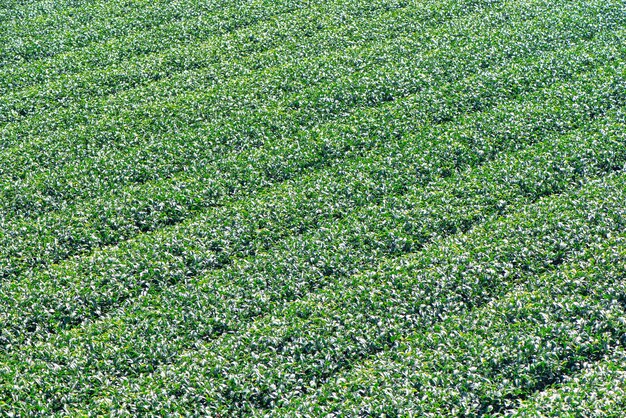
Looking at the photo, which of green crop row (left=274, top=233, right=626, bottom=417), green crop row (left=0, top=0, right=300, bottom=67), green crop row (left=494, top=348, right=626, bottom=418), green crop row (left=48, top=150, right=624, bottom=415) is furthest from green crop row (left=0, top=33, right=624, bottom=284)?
green crop row (left=0, top=0, right=300, bottom=67)

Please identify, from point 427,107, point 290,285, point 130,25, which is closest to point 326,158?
point 427,107

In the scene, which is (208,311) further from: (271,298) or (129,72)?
(129,72)

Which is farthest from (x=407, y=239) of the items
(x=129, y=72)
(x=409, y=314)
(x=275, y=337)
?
(x=129, y=72)

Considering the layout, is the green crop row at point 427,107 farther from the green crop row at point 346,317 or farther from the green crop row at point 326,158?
the green crop row at point 346,317

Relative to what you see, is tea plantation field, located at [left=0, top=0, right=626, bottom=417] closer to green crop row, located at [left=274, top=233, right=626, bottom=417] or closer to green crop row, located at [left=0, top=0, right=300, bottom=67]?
green crop row, located at [left=274, top=233, right=626, bottom=417]

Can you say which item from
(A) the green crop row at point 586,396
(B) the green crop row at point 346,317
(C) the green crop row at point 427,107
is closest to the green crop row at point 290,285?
(B) the green crop row at point 346,317
